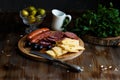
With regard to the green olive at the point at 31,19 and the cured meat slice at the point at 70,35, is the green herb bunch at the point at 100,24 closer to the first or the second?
the cured meat slice at the point at 70,35

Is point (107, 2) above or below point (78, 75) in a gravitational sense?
above

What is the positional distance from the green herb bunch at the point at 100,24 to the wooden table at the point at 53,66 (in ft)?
0.22

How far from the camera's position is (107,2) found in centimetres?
180

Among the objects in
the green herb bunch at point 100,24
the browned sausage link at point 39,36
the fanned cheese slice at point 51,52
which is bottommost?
the fanned cheese slice at point 51,52

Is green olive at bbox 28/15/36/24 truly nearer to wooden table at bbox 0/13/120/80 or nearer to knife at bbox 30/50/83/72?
wooden table at bbox 0/13/120/80

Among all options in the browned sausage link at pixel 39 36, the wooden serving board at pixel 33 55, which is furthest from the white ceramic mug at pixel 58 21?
the wooden serving board at pixel 33 55

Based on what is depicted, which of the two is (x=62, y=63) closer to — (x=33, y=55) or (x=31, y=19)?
(x=33, y=55)

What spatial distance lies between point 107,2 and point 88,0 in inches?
4.7

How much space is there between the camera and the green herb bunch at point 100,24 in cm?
134

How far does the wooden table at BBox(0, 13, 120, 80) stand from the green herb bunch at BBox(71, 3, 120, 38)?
7 cm

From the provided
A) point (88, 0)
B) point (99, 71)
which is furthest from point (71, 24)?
point (99, 71)

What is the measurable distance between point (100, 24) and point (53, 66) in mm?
323

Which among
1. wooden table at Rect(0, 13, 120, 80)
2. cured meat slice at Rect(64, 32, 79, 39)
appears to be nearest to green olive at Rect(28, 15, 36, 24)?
wooden table at Rect(0, 13, 120, 80)

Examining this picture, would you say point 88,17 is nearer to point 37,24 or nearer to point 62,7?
point 37,24
